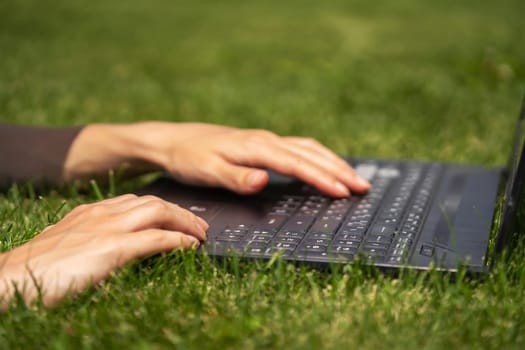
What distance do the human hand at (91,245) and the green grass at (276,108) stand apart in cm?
4

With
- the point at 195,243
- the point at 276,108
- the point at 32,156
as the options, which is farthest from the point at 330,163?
the point at 276,108

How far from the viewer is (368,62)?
5172mm

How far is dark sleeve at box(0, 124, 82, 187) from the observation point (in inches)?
90.8

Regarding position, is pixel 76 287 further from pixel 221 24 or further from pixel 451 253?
pixel 221 24

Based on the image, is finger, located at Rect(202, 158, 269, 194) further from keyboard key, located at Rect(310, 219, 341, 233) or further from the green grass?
the green grass

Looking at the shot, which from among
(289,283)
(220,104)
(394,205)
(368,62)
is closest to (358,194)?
(394,205)

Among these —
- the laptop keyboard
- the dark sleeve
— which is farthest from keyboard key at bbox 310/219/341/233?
the dark sleeve

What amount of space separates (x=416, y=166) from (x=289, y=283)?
0.97 meters

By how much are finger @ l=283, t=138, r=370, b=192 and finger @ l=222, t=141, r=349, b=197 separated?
11 mm

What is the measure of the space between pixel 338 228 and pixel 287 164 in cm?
35

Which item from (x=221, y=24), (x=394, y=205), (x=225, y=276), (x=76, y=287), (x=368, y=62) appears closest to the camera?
(x=76, y=287)

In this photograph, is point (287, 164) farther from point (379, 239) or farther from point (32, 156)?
point (32, 156)

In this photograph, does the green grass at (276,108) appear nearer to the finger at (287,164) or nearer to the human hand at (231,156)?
the human hand at (231,156)

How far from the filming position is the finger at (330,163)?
2.06 metres
